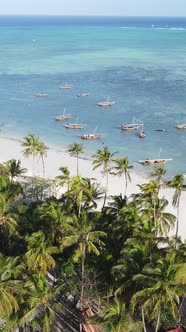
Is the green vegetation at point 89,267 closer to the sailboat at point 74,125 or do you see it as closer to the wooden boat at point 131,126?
the wooden boat at point 131,126

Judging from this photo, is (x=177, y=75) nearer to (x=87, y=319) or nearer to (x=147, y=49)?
(x=147, y=49)

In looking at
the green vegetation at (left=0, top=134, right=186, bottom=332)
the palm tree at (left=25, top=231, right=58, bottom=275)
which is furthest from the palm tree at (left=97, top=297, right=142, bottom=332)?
the palm tree at (left=25, top=231, right=58, bottom=275)

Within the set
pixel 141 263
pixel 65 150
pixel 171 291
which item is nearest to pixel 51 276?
pixel 141 263

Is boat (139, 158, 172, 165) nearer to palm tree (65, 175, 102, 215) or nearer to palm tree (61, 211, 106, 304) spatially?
palm tree (65, 175, 102, 215)

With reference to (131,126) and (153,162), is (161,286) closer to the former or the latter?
(153,162)

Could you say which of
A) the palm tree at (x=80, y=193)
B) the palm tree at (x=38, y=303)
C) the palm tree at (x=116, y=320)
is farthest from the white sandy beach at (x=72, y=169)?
the palm tree at (x=38, y=303)

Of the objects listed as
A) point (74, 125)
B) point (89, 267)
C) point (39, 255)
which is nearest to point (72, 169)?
point (74, 125)

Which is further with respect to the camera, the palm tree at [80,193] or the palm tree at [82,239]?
the palm tree at [80,193]
